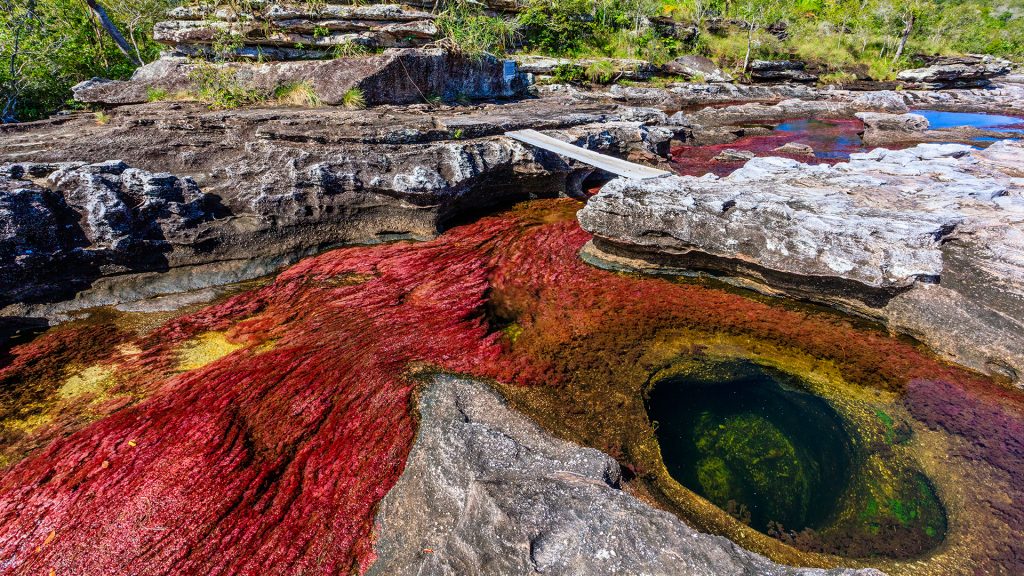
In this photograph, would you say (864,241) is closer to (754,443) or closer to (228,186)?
(754,443)

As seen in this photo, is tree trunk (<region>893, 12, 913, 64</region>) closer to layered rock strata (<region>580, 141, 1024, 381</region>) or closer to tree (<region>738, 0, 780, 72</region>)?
tree (<region>738, 0, 780, 72</region>)

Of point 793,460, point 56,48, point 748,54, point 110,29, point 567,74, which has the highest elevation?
point 110,29

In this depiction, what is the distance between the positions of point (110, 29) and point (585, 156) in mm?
18398

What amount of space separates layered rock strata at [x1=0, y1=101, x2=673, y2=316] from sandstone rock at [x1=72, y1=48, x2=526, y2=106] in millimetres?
1127

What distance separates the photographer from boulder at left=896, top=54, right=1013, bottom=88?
2999 centimetres

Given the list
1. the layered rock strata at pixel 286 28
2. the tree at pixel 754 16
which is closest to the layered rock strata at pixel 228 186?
the layered rock strata at pixel 286 28

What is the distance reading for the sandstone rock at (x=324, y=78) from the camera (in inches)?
460

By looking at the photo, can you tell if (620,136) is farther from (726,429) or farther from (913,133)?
(913,133)

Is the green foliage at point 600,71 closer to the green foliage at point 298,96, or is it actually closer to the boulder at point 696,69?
the boulder at point 696,69

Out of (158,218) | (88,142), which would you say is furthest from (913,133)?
(88,142)

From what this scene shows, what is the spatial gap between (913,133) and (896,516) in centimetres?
2309

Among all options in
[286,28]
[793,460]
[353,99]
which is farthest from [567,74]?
[793,460]

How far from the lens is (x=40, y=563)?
3523 millimetres

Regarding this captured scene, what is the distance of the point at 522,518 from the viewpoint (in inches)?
124
